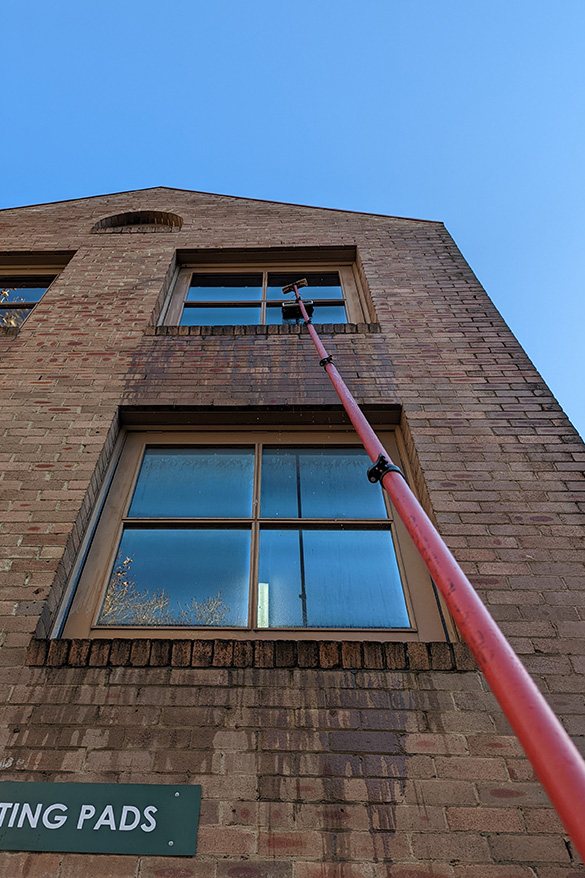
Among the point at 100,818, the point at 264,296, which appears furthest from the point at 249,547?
the point at 264,296

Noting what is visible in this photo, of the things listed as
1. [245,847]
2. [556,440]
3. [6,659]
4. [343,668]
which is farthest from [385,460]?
[556,440]

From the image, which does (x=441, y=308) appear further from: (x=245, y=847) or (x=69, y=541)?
(x=245, y=847)

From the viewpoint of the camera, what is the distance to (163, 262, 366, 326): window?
20.5 ft

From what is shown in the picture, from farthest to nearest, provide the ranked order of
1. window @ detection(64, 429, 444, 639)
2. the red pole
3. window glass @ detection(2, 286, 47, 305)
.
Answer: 1. window glass @ detection(2, 286, 47, 305)
2. window @ detection(64, 429, 444, 639)
3. the red pole

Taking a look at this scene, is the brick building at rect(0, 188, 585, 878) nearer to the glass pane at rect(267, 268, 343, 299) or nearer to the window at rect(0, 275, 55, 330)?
the glass pane at rect(267, 268, 343, 299)

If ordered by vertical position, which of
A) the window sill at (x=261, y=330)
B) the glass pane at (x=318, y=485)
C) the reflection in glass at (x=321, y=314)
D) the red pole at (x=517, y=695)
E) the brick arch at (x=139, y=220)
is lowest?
the red pole at (x=517, y=695)

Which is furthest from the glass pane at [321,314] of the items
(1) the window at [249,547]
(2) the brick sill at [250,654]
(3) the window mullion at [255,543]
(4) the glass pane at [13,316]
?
(2) the brick sill at [250,654]

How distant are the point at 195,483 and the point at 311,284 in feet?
12.0

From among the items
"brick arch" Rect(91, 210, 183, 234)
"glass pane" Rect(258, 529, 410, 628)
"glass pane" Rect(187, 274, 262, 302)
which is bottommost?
"glass pane" Rect(258, 529, 410, 628)

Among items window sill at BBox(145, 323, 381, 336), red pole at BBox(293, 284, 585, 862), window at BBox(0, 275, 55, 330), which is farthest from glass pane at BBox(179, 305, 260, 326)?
red pole at BBox(293, 284, 585, 862)

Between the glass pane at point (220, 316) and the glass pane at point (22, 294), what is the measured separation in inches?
74.6

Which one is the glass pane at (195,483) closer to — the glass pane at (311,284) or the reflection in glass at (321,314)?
the reflection in glass at (321,314)

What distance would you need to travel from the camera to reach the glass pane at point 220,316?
20.3 feet

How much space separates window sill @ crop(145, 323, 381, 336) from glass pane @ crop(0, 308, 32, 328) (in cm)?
199
